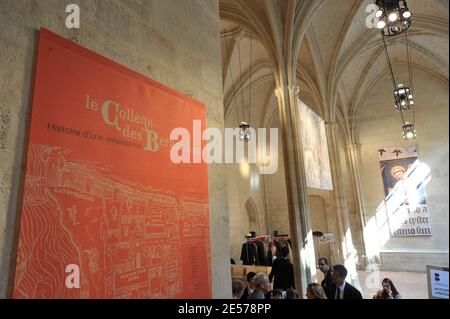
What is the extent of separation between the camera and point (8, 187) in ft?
4.03

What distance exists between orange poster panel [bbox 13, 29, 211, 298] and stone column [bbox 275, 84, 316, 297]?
5.18 metres

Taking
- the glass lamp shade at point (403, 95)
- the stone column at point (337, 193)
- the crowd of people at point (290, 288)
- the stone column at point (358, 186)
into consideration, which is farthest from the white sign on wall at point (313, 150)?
the stone column at point (358, 186)

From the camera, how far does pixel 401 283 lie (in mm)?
10469

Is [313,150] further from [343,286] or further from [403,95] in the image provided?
[343,286]

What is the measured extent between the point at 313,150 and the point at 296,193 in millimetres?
1945

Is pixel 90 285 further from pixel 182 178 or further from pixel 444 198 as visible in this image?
A: pixel 444 198

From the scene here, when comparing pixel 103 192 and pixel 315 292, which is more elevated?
pixel 103 192

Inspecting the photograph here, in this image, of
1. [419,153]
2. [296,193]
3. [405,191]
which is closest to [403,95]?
[296,193]

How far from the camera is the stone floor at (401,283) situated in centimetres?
880

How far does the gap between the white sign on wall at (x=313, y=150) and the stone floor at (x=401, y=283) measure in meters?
3.66

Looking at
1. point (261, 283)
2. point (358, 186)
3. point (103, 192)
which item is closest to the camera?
point (103, 192)

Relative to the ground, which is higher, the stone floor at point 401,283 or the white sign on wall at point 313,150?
the white sign on wall at point 313,150

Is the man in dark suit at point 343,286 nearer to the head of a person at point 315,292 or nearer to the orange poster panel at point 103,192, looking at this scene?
the head of a person at point 315,292

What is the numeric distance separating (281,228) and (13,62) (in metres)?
15.1
